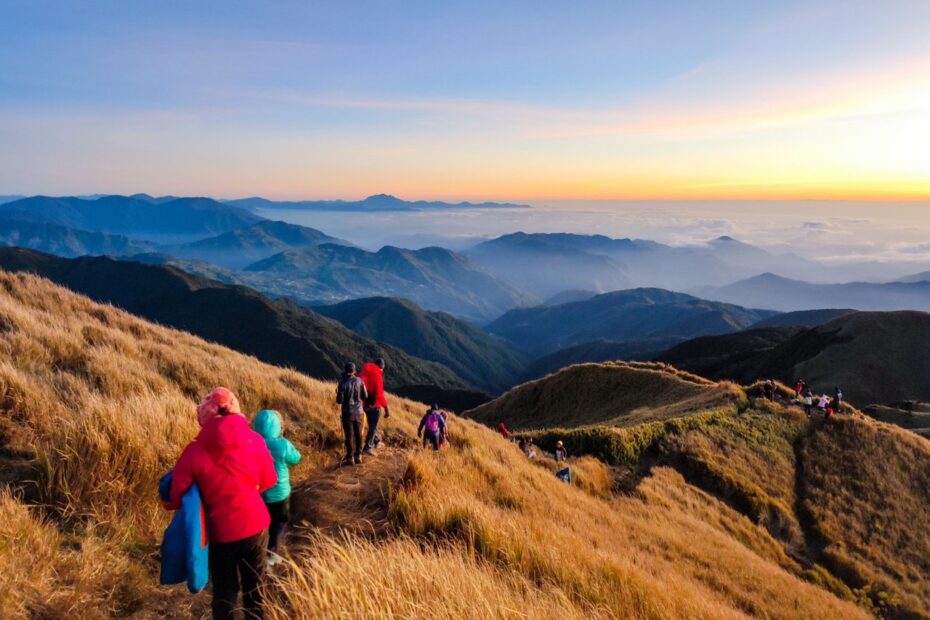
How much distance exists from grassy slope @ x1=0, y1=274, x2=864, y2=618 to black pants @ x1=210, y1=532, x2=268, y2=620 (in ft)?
0.63

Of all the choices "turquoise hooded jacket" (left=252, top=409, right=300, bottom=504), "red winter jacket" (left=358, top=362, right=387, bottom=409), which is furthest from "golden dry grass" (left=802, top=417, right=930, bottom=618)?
"turquoise hooded jacket" (left=252, top=409, right=300, bottom=504)

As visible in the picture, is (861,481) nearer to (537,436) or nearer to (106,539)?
(537,436)

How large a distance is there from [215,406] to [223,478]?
1.75 feet

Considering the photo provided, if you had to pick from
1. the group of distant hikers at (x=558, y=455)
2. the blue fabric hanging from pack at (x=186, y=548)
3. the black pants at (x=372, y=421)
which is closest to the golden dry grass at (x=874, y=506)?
the group of distant hikers at (x=558, y=455)

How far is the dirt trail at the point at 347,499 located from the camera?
5.39 meters

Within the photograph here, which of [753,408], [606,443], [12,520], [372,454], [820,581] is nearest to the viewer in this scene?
[12,520]

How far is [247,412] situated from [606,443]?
13668mm

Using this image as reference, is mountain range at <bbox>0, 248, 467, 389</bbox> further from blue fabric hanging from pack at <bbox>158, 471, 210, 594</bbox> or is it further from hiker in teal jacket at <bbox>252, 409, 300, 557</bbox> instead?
blue fabric hanging from pack at <bbox>158, 471, 210, 594</bbox>

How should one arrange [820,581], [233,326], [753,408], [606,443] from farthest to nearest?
[233,326] → [753,408] → [606,443] → [820,581]

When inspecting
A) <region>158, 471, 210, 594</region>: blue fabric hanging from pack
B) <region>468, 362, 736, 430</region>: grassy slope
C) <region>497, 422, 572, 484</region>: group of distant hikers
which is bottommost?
<region>468, 362, 736, 430</region>: grassy slope

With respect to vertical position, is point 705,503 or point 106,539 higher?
point 106,539

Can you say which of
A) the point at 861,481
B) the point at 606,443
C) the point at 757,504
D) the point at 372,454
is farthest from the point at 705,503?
the point at 372,454

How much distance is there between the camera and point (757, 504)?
16.0 m

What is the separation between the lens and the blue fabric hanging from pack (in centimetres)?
337
